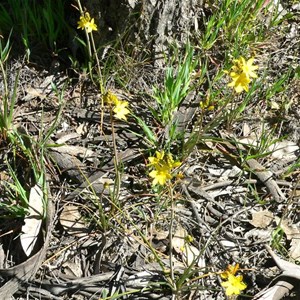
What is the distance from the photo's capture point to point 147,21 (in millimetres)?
2795

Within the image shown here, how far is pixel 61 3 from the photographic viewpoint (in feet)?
9.61

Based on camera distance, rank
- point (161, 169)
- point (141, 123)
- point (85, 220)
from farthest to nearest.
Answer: point (141, 123) < point (85, 220) < point (161, 169)

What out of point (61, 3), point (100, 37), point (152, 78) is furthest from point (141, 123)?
→ point (61, 3)

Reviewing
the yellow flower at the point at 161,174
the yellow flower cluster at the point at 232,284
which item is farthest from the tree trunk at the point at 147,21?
the yellow flower cluster at the point at 232,284

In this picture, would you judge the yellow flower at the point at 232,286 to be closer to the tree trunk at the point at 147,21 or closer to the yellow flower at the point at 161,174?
the yellow flower at the point at 161,174

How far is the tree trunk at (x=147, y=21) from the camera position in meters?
2.74

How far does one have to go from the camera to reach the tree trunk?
274 cm

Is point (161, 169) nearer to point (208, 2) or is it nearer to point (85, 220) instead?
point (85, 220)

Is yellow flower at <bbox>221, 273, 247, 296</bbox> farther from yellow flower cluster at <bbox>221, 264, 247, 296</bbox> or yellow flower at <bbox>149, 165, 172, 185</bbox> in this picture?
yellow flower at <bbox>149, 165, 172, 185</bbox>

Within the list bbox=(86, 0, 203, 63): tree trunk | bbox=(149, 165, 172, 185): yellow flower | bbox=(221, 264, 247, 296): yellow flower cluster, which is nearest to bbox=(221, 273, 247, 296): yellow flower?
bbox=(221, 264, 247, 296): yellow flower cluster

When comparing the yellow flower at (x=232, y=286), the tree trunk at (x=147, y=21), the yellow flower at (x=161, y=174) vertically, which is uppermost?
the tree trunk at (x=147, y=21)

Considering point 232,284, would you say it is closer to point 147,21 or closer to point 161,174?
point 161,174

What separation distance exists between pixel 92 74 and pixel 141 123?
1.70 feet

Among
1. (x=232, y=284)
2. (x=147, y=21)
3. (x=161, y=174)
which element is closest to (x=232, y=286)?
(x=232, y=284)
